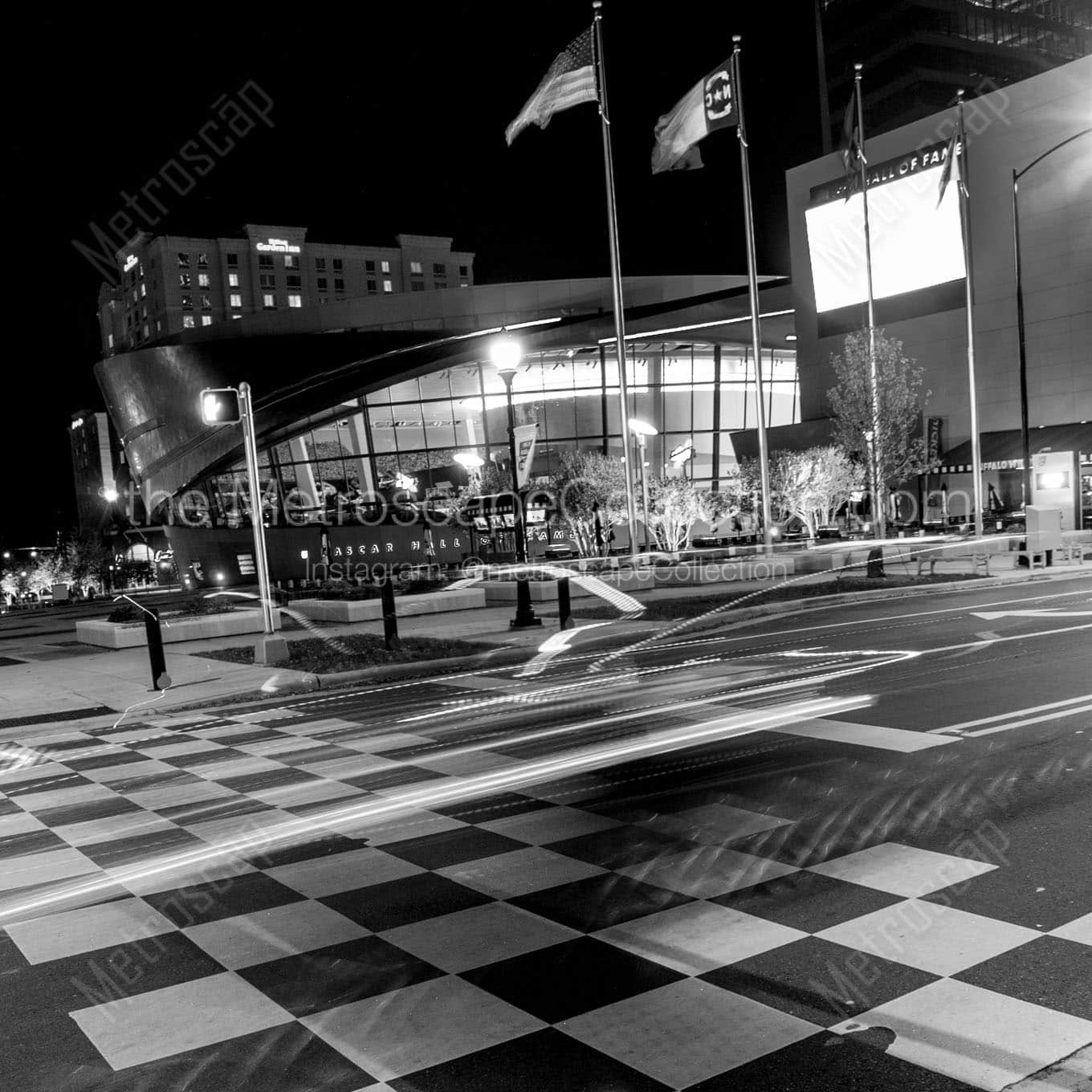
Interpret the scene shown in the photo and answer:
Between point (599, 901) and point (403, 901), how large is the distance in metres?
1.09

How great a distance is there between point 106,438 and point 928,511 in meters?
124

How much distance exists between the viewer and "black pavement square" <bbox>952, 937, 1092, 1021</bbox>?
13.8 ft

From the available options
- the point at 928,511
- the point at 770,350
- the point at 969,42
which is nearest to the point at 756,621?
the point at 928,511

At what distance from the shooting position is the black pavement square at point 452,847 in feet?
21.2

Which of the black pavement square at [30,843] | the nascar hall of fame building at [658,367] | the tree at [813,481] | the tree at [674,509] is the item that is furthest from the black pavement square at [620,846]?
the nascar hall of fame building at [658,367]

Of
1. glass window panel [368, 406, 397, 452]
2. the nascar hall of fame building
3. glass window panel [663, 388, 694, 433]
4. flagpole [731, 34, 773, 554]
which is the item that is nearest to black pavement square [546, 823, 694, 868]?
flagpole [731, 34, 773, 554]

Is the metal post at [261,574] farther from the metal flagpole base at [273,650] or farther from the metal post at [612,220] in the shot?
the metal post at [612,220]

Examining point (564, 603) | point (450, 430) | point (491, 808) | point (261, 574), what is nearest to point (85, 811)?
point (491, 808)

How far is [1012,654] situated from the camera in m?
13.0

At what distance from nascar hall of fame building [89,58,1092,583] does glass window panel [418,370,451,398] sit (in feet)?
0.24

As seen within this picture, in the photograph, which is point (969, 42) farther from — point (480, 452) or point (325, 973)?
point (325, 973)

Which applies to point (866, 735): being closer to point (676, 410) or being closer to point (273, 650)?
point (273, 650)

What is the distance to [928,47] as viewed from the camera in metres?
104

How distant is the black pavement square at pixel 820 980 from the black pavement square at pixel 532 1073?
2.28 feet
